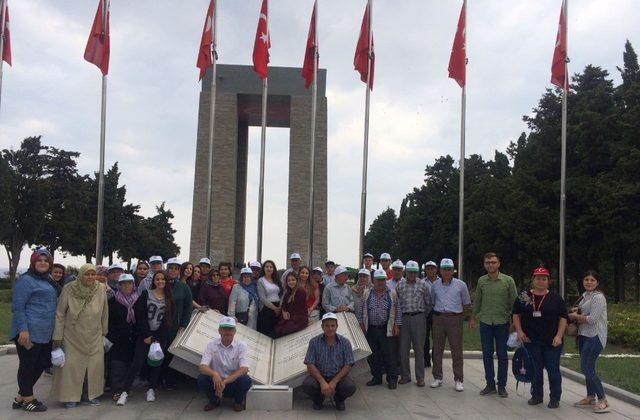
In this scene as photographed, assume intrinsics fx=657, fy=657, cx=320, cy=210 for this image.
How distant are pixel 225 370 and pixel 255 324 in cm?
219

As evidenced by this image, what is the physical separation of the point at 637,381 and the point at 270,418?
527cm

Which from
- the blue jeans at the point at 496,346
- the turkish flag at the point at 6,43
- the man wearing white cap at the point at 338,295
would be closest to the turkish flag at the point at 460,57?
→ the man wearing white cap at the point at 338,295

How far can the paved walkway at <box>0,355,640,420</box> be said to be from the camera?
6.68m

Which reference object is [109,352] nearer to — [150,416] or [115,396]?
[115,396]

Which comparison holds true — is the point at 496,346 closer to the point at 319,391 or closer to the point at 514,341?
the point at 514,341

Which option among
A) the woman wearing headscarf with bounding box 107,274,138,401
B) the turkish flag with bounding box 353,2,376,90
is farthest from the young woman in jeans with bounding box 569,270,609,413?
the turkish flag with bounding box 353,2,376,90

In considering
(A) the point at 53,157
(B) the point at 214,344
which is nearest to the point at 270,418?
(B) the point at 214,344

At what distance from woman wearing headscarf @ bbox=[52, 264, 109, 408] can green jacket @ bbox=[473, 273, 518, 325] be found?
173 inches

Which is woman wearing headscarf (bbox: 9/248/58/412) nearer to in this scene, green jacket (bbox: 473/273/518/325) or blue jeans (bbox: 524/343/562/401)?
green jacket (bbox: 473/273/518/325)

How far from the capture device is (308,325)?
8.89 meters

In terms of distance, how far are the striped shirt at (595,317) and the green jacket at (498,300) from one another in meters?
0.87

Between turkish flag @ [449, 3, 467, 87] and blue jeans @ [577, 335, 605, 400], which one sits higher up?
turkish flag @ [449, 3, 467, 87]

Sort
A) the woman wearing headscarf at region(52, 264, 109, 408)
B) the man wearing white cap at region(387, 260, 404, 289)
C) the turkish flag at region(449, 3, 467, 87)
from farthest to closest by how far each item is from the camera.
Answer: the turkish flag at region(449, 3, 467, 87) < the man wearing white cap at region(387, 260, 404, 289) < the woman wearing headscarf at region(52, 264, 109, 408)

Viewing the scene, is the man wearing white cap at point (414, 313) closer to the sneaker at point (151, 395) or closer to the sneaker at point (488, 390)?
the sneaker at point (488, 390)
